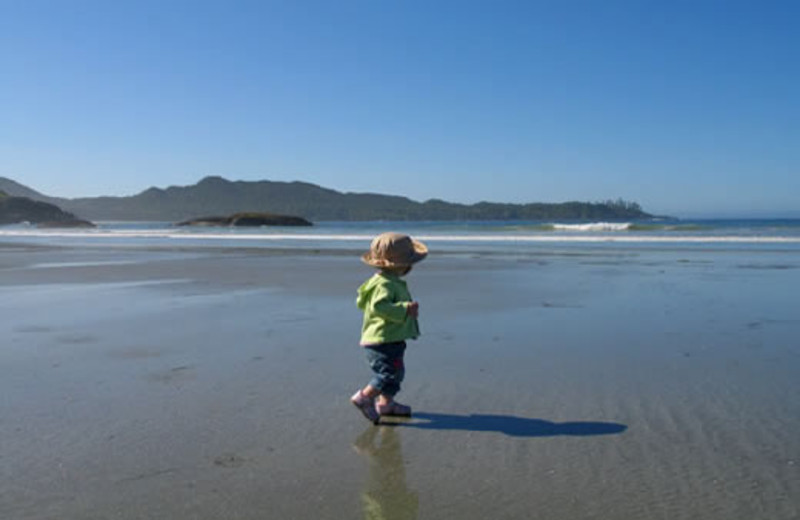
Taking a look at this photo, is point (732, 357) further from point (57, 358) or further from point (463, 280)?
point (463, 280)

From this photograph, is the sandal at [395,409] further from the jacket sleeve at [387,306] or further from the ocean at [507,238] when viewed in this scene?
the ocean at [507,238]

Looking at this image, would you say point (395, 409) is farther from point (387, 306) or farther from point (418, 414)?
point (387, 306)

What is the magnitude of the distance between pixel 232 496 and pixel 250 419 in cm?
116

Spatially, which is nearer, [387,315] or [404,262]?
[387,315]

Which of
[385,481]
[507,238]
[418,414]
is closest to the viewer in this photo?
[385,481]

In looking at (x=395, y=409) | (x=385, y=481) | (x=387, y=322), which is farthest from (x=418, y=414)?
(x=385, y=481)

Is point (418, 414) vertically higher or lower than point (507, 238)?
higher

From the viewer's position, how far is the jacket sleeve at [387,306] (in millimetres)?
4598

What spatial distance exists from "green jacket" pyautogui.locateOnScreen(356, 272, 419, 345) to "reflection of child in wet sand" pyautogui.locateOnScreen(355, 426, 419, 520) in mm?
634

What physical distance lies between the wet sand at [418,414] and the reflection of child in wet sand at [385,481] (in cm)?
1

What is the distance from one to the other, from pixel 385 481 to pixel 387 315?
1.38 meters

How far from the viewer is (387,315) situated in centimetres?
462

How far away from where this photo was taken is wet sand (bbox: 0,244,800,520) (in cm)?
320

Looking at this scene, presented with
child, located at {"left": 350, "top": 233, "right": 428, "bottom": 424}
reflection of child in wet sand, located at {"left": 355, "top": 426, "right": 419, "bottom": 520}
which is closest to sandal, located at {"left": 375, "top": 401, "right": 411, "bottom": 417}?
child, located at {"left": 350, "top": 233, "right": 428, "bottom": 424}
